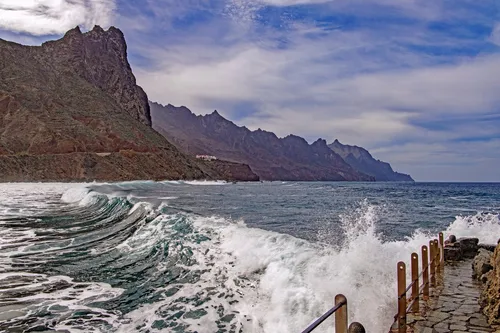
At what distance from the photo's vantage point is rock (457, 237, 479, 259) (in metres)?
12.2

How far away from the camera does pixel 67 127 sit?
108 m

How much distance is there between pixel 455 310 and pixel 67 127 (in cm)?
11403

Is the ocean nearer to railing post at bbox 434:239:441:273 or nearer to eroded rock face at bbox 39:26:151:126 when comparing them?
railing post at bbox 434:239:441:273

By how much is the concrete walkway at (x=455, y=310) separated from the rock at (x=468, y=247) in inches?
95.3

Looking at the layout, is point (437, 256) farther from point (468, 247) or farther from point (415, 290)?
point (415, 290)

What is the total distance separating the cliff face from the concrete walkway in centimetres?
9607

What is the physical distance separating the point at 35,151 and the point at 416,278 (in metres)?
106

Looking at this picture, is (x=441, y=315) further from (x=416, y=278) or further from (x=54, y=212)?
(x=54, y=212)

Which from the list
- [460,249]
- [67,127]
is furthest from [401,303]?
[67,127]

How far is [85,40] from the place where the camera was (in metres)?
161

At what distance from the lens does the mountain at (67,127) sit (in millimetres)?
98625

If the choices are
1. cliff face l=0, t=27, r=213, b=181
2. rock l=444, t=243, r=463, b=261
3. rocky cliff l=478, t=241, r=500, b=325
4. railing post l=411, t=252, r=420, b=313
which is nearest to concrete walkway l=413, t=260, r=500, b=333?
rocky cliff l=478, t=241, r=500, b=325

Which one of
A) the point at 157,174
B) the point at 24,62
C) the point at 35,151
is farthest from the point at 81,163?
the point at 24,62

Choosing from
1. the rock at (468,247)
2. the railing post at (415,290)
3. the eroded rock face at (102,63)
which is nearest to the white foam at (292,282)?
the railing post at (415,290)
